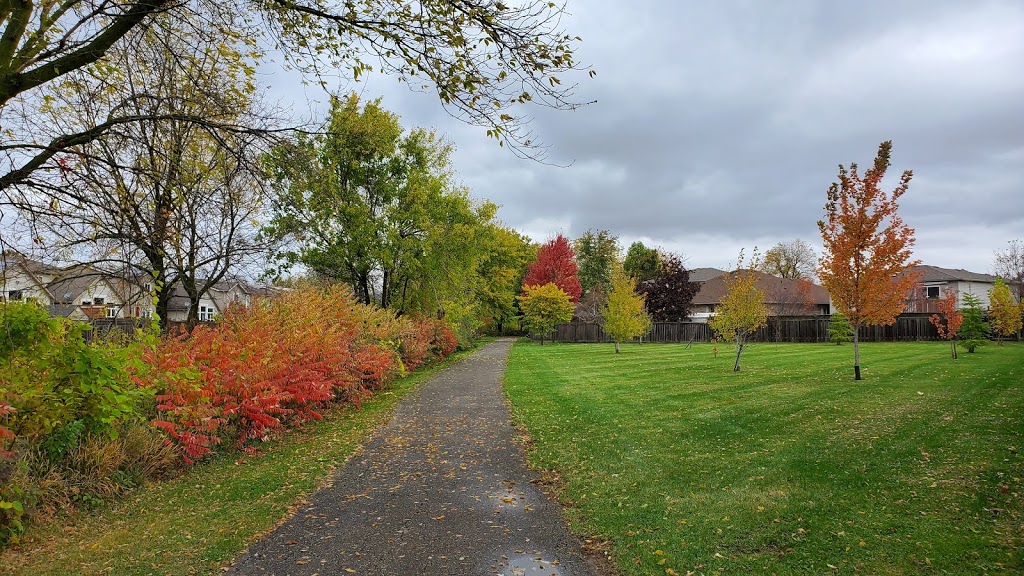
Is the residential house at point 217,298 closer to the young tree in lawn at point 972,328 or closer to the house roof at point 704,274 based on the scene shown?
the young tree in lawn at point 972,328

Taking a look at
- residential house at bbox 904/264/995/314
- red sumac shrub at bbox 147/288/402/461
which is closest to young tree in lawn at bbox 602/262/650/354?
red sumac shrub at bbox 147/288/402/461

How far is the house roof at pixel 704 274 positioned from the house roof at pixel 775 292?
3.30m

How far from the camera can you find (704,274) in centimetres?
6228

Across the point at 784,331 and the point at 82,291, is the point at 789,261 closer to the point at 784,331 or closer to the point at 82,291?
the point at 784,331

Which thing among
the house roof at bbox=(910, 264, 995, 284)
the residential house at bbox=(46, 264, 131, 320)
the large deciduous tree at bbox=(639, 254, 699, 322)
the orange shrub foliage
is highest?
the house roof at bbox=(910, 264, 995, 284)

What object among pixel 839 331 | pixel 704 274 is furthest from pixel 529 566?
pixel 704 274

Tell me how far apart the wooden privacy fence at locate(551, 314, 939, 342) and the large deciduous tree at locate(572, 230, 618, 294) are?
9915 mm

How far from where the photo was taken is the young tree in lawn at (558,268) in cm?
4925

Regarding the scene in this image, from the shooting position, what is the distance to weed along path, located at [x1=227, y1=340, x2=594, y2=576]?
14.6ft

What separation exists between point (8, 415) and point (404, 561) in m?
4.28

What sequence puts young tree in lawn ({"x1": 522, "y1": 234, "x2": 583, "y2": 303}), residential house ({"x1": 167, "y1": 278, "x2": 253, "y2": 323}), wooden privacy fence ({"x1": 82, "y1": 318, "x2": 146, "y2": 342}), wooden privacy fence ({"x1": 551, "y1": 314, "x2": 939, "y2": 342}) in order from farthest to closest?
young tree in lawn ({"x1": 522, "y1": 234, "x2": 583, "y2": 303})
wooden privacy fence ({"x1": 551, "y1": 314, "x2": 939, "y2": 342})
residential house ({"x1": 167, "y1": 278, "x2": 253, "y2": 323})
wooden privacy fence ({"x1": 82, "y1": 318, "x2": 146, "y2": 342})

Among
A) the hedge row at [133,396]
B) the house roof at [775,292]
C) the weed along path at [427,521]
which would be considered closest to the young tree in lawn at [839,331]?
the house roof at [775,292]

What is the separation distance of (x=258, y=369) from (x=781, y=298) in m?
47.2

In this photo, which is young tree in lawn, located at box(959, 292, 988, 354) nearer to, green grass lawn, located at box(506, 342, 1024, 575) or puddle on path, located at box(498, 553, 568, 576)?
green grass lawn, located at box(506, 342, 1024, 575)
